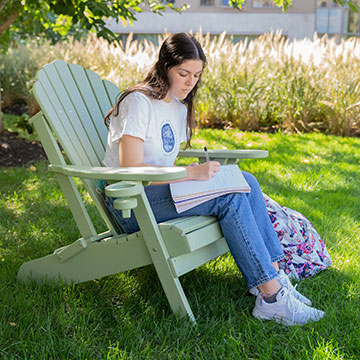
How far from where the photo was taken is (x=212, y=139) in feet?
20.1

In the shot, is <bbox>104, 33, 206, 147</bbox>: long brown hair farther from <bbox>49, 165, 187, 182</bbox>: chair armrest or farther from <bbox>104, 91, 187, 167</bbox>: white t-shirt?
<bbox>49, 165, 187, 182</bbox>: chair armrest

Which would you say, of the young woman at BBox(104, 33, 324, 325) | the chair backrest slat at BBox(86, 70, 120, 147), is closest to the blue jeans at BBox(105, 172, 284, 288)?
the young woman at BBox(104, 33, 324, 325)

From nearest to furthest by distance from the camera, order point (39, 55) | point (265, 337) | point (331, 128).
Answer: point (265, 337) → point (331, 128) → point (39, 55)

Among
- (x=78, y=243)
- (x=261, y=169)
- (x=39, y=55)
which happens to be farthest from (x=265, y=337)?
(x=39, y=55)

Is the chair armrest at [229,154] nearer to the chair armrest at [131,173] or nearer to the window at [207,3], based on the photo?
the chair armrest at [131,173]

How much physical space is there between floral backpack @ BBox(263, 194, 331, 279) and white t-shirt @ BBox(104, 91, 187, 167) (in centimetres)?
67

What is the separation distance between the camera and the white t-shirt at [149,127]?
2.31m

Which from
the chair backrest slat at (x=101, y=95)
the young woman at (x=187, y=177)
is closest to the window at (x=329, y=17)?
the chair backrest slat at (x=101, y=95)

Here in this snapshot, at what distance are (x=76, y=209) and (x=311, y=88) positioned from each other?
16.5 feet

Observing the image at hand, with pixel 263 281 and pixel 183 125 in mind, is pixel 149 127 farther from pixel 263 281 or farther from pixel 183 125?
pixel 263 281

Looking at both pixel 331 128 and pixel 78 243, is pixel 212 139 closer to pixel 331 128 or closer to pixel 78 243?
pixel 331 128

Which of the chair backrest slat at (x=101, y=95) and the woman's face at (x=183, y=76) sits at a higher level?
the woman's face at (x=183, y=76)

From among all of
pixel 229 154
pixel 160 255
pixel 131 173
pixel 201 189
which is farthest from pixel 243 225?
pixel 229 154

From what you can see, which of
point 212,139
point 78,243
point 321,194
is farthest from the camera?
point 212,139
